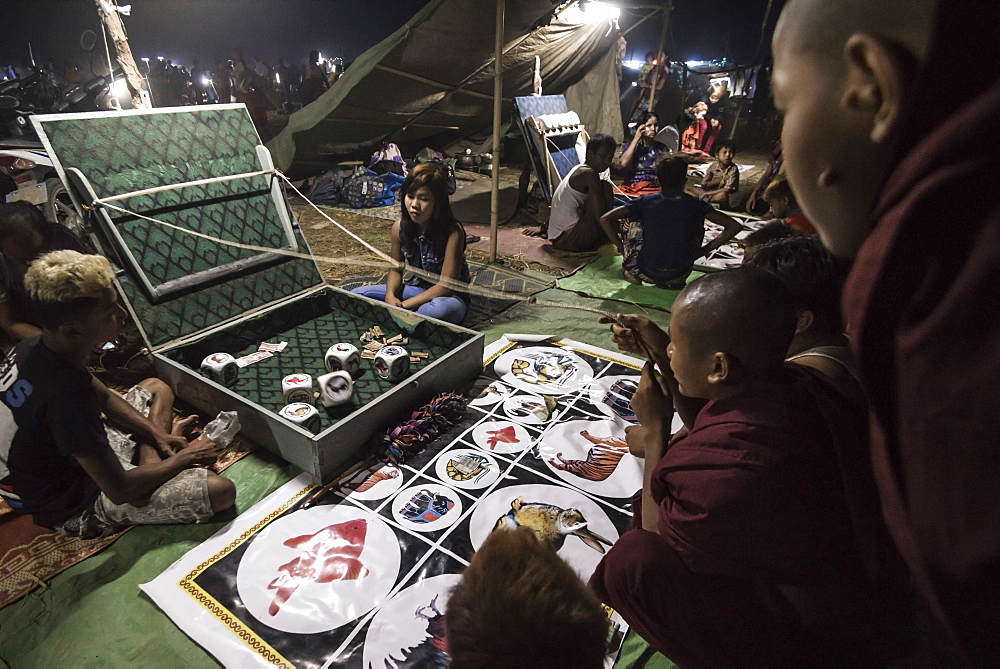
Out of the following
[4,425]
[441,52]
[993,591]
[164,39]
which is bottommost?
[4,425]

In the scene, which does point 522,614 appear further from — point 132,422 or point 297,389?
point 132,422

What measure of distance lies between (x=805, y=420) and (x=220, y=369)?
212 cm

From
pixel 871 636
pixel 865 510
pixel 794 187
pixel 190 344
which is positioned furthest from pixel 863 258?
pixel 190 344

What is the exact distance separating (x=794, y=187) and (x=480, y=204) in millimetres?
5531

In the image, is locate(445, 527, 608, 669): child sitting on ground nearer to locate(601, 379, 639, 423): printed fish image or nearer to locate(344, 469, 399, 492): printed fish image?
locate(344, 469, 399, 492): printed fish image

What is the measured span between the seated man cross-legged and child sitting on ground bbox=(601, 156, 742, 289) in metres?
2.97

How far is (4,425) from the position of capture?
138cm

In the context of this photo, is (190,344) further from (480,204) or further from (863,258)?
(480,204)

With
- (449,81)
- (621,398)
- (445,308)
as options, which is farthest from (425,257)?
(449,81)

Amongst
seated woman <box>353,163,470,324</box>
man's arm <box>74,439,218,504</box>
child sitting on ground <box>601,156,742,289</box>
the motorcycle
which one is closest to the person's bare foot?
child sitting on ground <box>601,156,742,289</box>

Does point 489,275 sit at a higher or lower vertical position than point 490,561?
lower

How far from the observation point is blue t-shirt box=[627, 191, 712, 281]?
338cm

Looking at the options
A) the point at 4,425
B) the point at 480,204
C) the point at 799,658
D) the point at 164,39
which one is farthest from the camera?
the point at 164,39

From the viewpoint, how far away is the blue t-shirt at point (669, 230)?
3.38 metres
